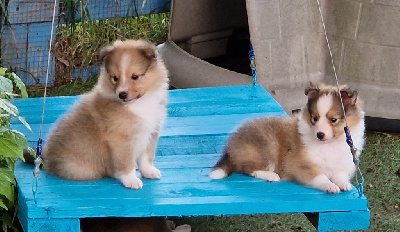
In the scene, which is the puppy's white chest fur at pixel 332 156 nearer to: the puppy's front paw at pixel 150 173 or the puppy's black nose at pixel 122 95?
the puppy's front paw at pixel 150 173

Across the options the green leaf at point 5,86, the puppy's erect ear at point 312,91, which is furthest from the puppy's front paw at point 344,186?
the green leaf at point 5,86

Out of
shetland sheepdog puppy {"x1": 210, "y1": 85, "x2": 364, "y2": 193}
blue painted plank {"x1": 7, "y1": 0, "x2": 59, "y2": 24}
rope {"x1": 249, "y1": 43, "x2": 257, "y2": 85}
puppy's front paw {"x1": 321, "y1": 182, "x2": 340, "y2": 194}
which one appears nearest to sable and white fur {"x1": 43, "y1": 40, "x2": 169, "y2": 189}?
shetland sheepdog puppy {"x1": 210, "y1": 85, "x2": 364, "y2": 193}

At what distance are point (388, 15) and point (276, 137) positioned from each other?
2189 mm

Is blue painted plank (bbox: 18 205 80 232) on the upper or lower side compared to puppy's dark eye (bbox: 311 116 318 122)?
lower

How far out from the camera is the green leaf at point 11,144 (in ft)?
11.5

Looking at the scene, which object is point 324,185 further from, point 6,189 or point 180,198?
point 6,189

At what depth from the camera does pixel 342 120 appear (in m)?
3.65

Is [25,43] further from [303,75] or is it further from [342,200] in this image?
[342,200]

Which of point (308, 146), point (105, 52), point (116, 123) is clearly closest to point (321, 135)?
point (308, 146)

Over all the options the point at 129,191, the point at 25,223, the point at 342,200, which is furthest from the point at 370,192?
the point at 25,223

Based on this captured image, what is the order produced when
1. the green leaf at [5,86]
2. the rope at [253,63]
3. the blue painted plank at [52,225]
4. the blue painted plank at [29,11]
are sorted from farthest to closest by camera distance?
the blue painted plank at [29,11]
the rope at [253,63]
the green leaf at [5,86]
the blue painted plank at [52,225]

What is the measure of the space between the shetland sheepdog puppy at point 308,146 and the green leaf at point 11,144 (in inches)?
34.8

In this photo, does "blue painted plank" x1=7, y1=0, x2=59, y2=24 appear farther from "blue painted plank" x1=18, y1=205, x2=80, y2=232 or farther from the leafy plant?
"blue painted plank" x1=18, y1=205, x2=80, y2=232

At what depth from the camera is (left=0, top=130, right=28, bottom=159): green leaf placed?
3.50 metres
